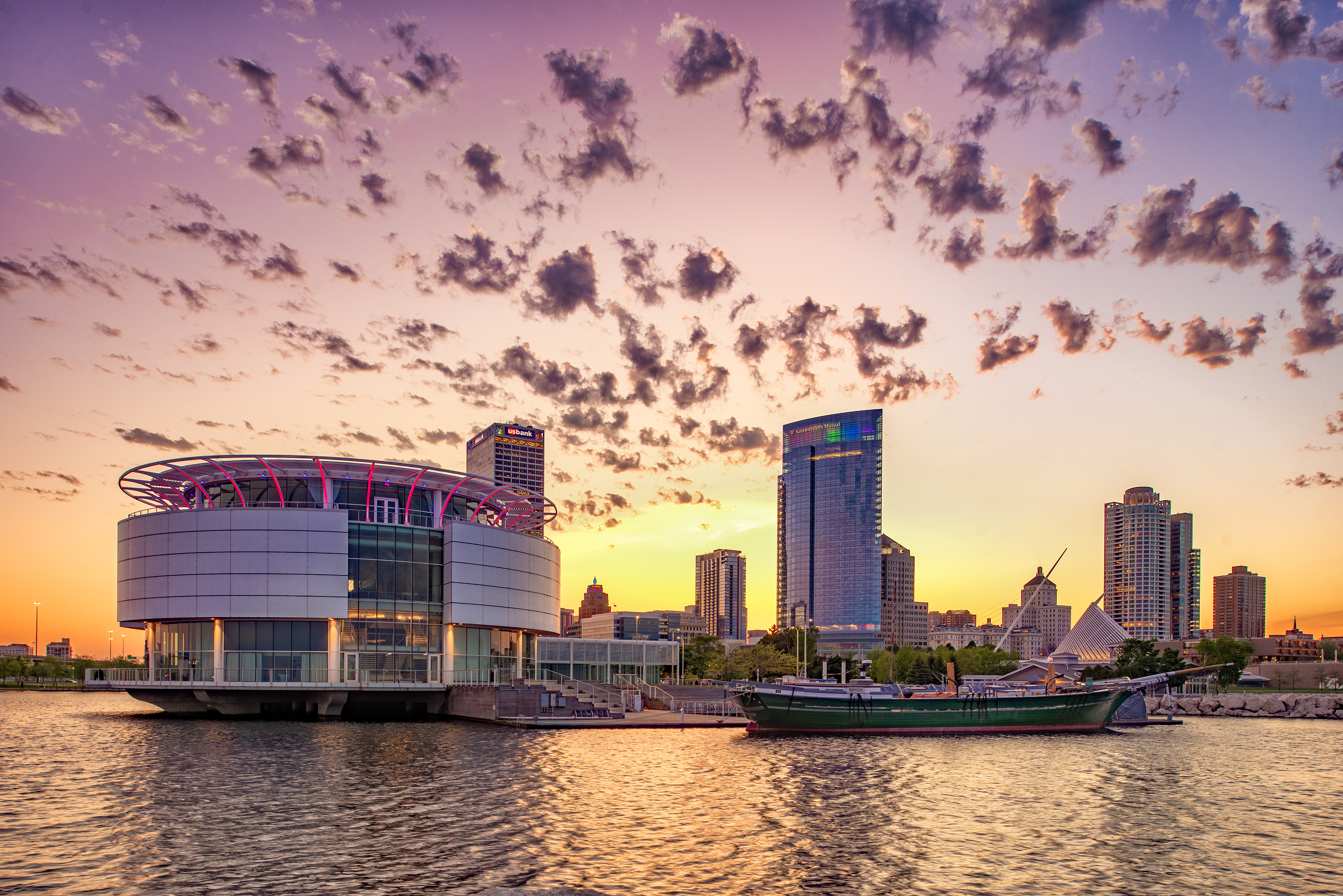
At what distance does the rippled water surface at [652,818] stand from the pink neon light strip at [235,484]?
2742cm

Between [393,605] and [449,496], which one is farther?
[449,496]

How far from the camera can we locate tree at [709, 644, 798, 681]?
6629 inches

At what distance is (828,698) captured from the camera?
73.4 m

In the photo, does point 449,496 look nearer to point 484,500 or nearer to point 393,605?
point 484,500

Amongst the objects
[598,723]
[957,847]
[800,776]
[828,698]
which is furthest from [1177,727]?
[957,847]

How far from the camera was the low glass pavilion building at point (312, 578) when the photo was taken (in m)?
81.2

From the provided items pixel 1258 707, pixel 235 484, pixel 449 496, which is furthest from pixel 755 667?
pixel 235 484

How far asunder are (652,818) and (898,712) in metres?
45.5

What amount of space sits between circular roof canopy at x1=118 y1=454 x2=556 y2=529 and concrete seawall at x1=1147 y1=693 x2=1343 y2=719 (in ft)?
269

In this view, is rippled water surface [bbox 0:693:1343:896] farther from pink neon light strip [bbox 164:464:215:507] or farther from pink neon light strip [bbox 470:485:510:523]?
pink neon light strip [bbox 470:485:510:523]

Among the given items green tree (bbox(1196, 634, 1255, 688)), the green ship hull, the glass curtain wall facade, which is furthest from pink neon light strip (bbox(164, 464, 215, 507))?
green tree (bbox(1196, 634, 1255, 688))

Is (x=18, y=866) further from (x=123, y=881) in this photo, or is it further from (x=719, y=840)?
(x=719, y=840)

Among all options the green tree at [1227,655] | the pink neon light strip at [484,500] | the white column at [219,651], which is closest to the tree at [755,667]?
the green tree at [1227,655]

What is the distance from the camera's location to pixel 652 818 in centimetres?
3400
